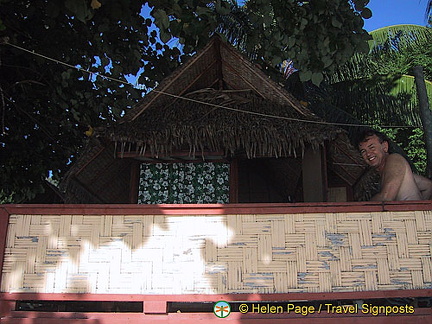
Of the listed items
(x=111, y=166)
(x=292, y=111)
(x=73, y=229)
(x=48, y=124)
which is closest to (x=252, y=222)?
(x=73, y=229)

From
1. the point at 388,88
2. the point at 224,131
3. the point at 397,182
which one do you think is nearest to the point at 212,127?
the point at 224,131

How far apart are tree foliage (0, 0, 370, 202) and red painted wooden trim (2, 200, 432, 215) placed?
1.51 m

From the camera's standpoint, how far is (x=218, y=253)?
3.66 m

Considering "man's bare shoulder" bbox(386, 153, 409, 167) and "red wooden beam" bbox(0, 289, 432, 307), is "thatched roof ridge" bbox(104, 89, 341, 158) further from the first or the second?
"red wooden beam" bbox(0, 289, 432, 307)

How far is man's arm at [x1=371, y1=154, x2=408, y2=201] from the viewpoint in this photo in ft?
13.7

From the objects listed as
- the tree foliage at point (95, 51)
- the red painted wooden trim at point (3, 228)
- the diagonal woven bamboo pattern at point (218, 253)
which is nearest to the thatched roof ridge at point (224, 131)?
the tree foliage at point (95, 51)

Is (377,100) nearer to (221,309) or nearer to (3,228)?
(221,309)

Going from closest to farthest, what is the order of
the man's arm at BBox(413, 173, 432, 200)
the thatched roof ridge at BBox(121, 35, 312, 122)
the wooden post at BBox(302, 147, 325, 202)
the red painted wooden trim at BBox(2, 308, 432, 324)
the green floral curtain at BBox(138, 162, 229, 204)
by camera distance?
the red painted wooden trim at BBox(2, 308, 432, 324)
the man's arm at BBox(413, 173, 432, 200)
the wooden post at BBox(302, 147, 325, 202)
the thatched roof ridge at BBox(121, 35, 312, 122)
the green floral curtain at BBox(138, 162, 229, 204)

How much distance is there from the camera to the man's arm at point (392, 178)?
416 cm

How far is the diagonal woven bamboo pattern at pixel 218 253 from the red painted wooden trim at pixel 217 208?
0.15 ft

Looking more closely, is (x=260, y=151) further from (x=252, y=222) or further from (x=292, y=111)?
(x=252, y=222)

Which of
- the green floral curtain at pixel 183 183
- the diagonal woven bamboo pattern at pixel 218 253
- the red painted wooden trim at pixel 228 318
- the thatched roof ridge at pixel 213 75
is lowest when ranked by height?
the red painted wooden trim at pixel 228 318

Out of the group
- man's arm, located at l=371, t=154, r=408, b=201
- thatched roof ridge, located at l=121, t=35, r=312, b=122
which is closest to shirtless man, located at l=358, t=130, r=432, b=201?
man's arm, located at l=371, t=154, r=408, b=201

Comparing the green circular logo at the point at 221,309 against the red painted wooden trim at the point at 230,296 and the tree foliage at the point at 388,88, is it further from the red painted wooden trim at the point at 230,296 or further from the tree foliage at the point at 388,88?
the tree foliage at the point at 388,88
